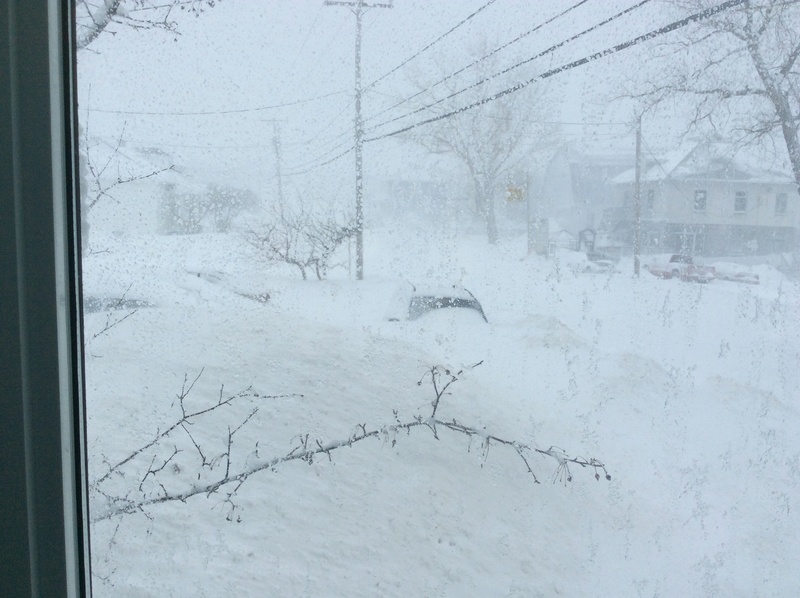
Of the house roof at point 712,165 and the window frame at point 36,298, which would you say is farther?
the house roof at point 712,165

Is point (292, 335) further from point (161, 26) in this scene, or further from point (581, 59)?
point (581, 59)

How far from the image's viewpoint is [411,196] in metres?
1.39

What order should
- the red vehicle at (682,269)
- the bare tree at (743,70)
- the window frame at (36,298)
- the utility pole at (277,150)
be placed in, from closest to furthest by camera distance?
the window frame at (36,298), the bare tree at (743,70), the red vehicle at (682,269), the utility pole at (277,150)

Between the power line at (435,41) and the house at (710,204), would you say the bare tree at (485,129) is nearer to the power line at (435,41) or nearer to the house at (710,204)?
the power line at (435,41)

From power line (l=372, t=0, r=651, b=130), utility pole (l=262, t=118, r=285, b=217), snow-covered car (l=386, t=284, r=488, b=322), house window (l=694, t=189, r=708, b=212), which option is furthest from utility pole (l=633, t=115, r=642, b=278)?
utility pole (l=262, t=118, r=285, b=217)

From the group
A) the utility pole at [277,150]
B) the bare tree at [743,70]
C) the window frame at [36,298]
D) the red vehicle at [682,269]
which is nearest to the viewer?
the window frame at [36,298]

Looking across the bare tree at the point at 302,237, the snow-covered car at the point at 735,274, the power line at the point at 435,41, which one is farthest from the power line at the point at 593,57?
the snow-covered car at the point at 735,274

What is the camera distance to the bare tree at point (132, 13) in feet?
4.20

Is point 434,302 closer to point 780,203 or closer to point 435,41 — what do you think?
point 435,41

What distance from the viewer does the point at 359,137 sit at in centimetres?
146

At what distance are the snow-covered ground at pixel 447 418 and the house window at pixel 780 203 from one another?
0.11 metres

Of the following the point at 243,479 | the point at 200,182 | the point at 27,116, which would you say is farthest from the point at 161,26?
the point at 243,479

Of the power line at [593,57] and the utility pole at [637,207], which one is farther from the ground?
the power line at [593,57]

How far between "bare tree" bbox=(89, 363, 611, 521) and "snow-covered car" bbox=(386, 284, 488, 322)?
0.13m
